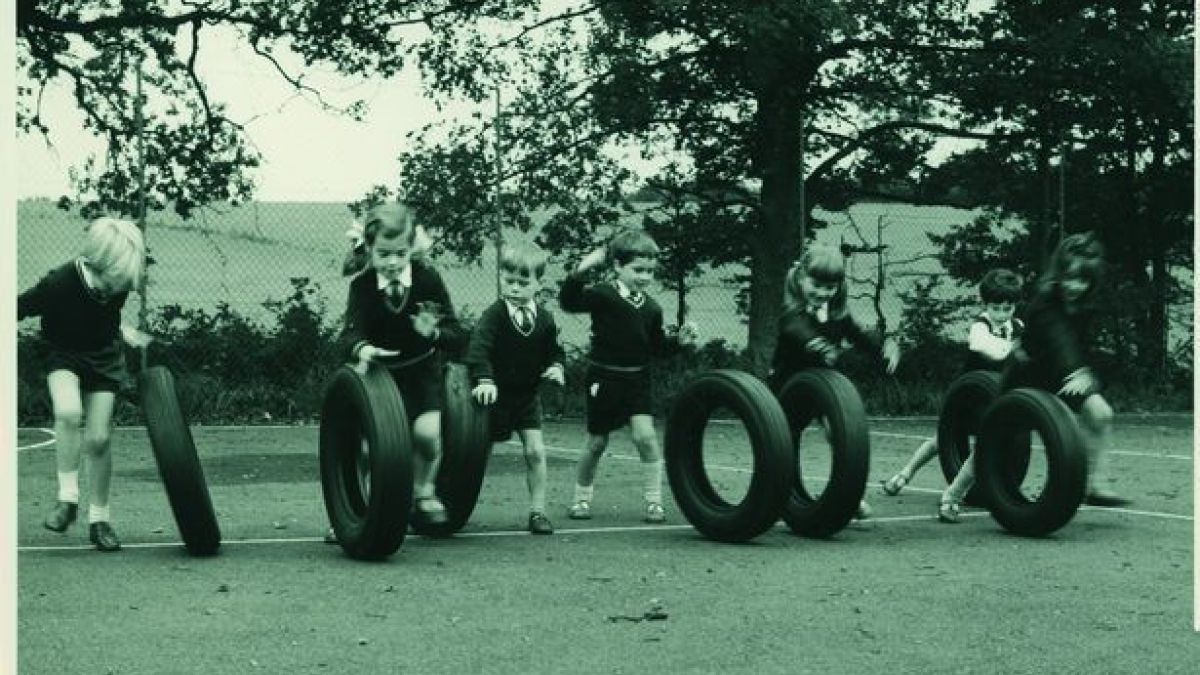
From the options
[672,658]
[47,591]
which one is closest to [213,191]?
[47,591]

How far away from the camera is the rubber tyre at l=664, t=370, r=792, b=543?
7969mm

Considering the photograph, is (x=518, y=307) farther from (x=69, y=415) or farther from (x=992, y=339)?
(x=992, y=339)

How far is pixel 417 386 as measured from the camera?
795 cm

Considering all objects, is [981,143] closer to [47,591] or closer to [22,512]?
[22,512]

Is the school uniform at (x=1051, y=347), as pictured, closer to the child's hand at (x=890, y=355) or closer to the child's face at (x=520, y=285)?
the child's hand at (x=890, y=355)

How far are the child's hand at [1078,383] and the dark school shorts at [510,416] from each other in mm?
2722

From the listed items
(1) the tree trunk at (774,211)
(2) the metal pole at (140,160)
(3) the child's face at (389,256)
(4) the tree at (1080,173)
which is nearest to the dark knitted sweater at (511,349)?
(3) the child's face at (389,256)

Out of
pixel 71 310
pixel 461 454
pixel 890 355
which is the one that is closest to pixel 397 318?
pixel 461 454

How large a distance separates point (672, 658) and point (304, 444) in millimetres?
8813

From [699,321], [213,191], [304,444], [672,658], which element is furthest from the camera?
[699,321]

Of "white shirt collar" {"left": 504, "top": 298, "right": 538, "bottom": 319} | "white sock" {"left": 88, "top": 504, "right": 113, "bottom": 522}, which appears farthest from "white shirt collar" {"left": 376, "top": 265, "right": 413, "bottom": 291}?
"white sock" {"left": 88, "top": 504, "right": 113, "bottom": 522}

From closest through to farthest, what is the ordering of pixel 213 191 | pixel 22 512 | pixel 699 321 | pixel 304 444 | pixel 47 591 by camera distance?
pixel 47 591 → pixel 22 512 → pixel 304 444 → pixel 213 191 → pixel 699 321

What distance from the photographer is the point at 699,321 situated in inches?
746

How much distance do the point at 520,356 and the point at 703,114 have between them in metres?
10.9
